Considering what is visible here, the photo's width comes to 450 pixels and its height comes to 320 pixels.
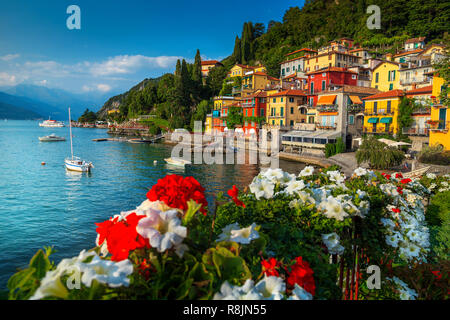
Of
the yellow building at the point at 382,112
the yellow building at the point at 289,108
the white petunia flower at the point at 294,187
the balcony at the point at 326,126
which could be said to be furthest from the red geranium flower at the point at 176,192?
the yellow building at the point at 289,108

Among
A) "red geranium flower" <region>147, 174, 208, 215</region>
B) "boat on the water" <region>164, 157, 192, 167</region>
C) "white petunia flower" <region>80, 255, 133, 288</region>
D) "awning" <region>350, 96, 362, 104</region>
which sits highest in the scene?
"awning" <region>350, 96, 362, 104</region>

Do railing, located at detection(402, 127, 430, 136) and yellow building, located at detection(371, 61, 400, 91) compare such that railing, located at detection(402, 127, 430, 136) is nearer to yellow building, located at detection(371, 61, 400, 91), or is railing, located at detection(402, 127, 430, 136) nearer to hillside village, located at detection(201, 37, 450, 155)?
hillside village, located at detection(201, 37, 450, 155)

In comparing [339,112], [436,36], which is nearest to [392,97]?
[339,112]

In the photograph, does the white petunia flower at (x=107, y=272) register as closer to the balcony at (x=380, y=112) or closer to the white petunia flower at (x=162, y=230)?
the white petunia flower at (x=162, y=230)

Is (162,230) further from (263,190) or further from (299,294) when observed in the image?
(263,190)

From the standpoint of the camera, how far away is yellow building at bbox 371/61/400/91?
40.6 metres

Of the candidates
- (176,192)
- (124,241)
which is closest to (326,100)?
(176,192)

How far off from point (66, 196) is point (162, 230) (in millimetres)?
23506

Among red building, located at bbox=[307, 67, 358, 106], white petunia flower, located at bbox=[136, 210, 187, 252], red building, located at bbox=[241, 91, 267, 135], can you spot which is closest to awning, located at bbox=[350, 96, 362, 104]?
red building, located at bbox=[307, 67, 358, 106]

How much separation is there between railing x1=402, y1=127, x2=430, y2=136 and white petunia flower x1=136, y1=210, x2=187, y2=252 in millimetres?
35568

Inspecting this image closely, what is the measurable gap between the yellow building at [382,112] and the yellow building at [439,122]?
6.84m
